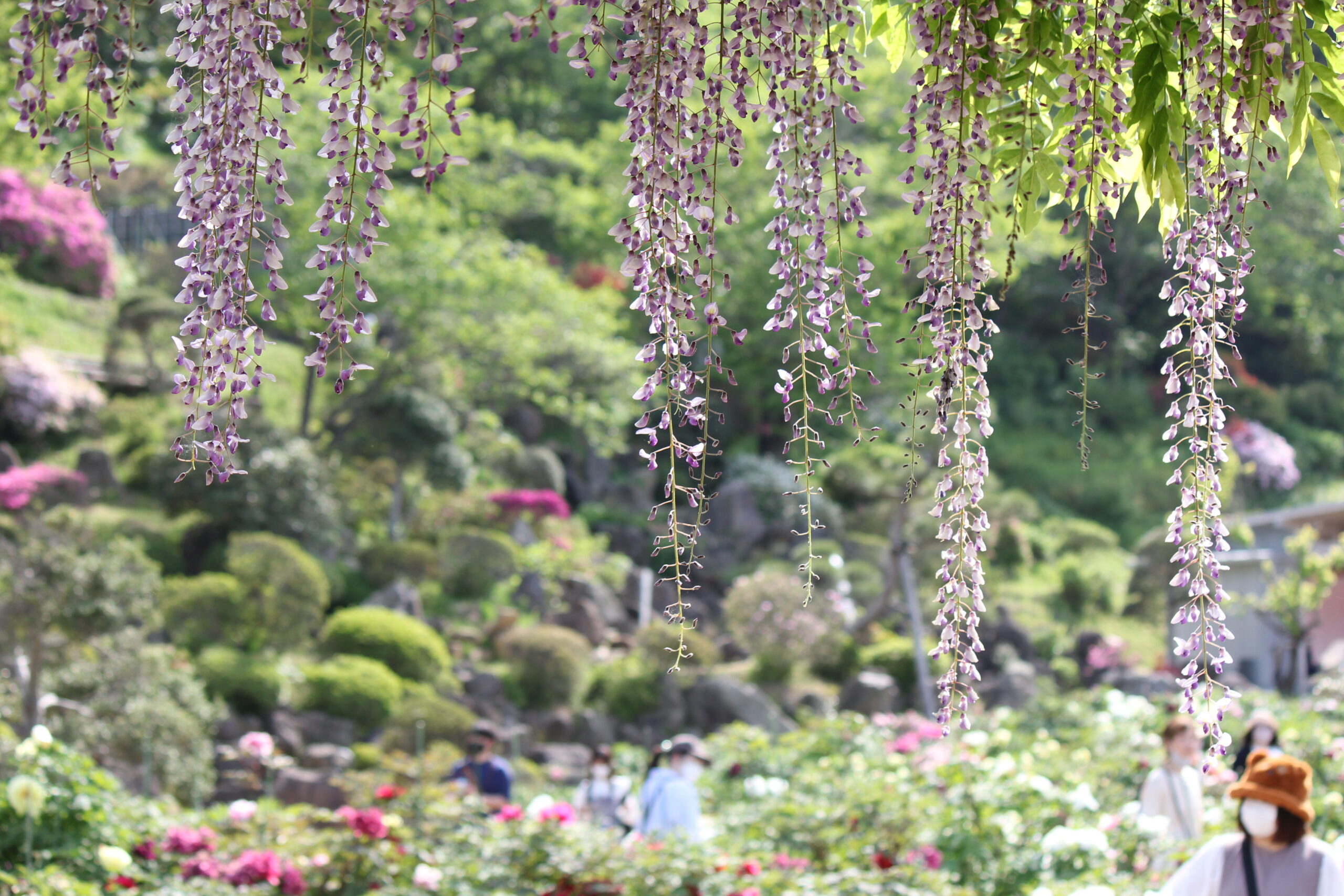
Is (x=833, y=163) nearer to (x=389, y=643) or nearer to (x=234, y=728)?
(x=234, y=728)

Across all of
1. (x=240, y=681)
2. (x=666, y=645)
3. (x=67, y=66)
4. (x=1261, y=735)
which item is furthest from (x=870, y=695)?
(x=67, y=66)

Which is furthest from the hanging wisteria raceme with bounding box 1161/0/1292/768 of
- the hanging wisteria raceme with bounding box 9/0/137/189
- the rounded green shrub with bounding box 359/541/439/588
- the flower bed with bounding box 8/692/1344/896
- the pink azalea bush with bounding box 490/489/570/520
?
the pink azalea bush with bounding box 490/489/570/520

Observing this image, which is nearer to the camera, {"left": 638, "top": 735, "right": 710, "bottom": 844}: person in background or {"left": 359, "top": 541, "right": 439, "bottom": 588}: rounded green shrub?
{"left": 638, "top": 735, "right": 710, "bottom": 844}: person in background

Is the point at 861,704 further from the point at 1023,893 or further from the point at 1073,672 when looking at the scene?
the point at 1023,893

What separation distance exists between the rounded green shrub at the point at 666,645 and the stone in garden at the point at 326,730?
326 centimetres

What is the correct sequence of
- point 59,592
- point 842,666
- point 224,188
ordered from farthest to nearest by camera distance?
point 842,666 < point 59,592 < point 224,188

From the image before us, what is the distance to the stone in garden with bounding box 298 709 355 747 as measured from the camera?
10930 millimetres

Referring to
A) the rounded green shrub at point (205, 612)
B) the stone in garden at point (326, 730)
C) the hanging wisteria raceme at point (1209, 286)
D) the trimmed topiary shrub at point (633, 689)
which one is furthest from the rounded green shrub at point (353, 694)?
the hanging wisteria raceme at point (1209, 286)

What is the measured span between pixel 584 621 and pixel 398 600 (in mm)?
2236

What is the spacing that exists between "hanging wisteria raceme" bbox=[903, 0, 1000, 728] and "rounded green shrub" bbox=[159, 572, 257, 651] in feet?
34.9

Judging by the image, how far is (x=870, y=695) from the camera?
1298cm

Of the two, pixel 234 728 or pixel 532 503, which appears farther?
pixel 532 503

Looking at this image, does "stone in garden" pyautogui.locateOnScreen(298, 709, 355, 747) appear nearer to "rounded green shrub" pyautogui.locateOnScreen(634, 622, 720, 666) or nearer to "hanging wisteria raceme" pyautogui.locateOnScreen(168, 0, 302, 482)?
"rounded green shrub" pyautogui.locateOnScreen(634, 622, 720, 666)

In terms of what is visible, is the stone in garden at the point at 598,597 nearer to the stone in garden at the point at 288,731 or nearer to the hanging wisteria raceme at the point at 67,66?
the stone in garden at the point at 288,731
